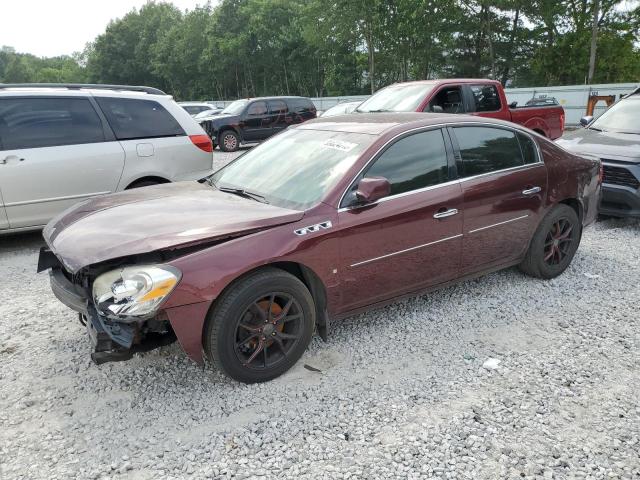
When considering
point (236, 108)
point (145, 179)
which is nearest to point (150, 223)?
point (145, 179)

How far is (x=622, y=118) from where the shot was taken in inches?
283

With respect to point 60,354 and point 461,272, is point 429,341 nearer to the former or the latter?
point 461,272

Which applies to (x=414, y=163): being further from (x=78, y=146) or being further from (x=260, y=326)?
(x=78, y=146)

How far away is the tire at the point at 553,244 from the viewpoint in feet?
14.4

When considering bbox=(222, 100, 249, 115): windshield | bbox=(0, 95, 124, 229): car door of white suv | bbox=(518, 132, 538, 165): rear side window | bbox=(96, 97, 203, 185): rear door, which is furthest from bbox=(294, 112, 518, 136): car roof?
bbox=(222, 100, 249, 115): windshield

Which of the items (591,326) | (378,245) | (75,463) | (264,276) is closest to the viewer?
(75,463)

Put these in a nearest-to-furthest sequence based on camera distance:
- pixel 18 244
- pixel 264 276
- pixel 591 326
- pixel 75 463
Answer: pixel 75 463 → pixel 264 276 → pixel 591 326 → pixel 18 244

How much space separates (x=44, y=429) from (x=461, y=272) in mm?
3056

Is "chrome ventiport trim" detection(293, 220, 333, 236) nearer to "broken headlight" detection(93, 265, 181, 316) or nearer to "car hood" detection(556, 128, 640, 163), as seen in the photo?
"broken headlight" detection(93, 265, 181, 316)

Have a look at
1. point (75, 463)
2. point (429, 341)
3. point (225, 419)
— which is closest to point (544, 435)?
point (429, 341)

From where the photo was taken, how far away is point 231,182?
384cm

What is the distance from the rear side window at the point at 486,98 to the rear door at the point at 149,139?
515 cm

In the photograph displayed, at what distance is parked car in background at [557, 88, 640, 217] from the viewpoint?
6031 mm

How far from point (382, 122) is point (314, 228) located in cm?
127
